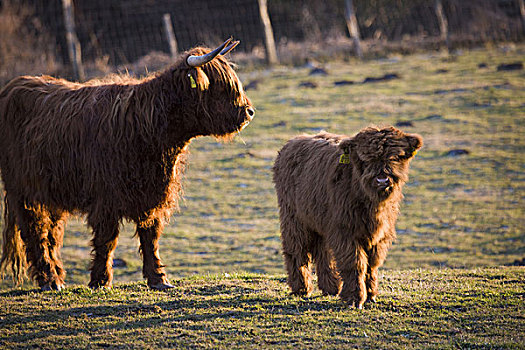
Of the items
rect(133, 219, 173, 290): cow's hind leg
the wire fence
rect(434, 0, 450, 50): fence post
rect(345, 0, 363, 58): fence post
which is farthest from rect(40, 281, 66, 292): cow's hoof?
rect(434, 0, 450, 50): fence post

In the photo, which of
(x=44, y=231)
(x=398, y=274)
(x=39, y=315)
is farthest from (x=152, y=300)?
(x=398, y=274)

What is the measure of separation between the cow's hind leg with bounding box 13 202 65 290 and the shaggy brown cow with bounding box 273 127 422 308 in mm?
2604

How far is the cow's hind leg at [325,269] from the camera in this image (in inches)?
255

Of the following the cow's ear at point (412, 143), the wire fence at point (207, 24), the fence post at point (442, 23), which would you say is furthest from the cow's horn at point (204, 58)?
the fence post at point (442, 23)

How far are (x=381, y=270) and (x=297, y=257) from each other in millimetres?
2665

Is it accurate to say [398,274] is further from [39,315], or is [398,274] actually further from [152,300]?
[39,315]

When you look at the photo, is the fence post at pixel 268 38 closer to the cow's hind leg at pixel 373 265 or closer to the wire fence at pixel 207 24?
the wire fence at pixel 207 24

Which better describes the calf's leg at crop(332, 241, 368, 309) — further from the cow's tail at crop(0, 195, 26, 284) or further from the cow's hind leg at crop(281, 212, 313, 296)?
the cow's tail at crop(0, 195, 26, 284)

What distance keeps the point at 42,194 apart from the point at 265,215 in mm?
6067

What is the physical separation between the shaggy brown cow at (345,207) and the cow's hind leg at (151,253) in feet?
4.46

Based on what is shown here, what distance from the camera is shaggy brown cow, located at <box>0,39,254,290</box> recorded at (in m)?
6.29

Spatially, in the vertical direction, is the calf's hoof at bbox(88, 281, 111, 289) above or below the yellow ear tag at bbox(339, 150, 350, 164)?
below

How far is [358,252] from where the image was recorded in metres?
5.74

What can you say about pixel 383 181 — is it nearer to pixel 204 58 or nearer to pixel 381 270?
pixel 204 58
